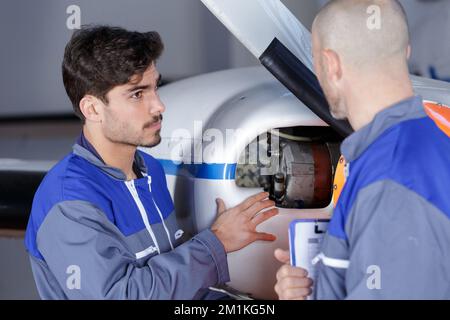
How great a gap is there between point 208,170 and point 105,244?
0.37 meters

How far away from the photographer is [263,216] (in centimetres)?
108

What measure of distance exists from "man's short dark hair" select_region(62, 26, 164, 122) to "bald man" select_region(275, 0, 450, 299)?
1.03ft

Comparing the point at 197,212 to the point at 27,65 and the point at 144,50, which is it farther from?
the point at 27,65

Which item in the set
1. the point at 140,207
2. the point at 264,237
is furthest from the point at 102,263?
the point at 264,237

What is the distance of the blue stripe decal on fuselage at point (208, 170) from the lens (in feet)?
3.98

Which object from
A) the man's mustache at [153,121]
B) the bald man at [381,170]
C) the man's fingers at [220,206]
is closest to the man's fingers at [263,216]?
the man's fingers at [220,206]

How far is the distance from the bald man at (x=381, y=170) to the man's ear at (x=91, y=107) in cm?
35

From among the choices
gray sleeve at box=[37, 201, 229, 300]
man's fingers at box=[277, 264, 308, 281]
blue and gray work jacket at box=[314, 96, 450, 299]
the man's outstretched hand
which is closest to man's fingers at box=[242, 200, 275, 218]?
the man's outstretched hand

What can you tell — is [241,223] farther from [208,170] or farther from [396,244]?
[396,244]

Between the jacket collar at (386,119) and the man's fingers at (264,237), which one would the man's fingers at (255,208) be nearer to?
the man's fingers at (264,237)

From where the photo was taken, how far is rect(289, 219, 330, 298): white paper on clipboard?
0.86 metres
